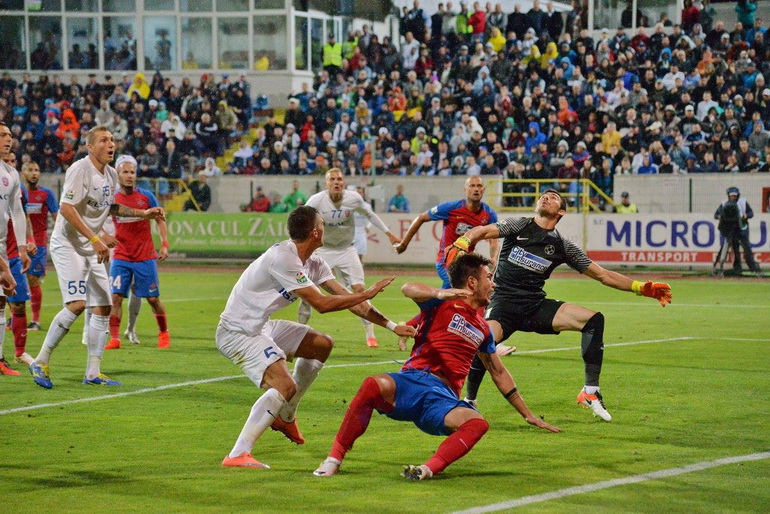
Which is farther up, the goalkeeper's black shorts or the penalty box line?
the goalkeeper's black shorts

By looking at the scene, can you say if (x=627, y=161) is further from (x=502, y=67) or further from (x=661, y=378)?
(x=661, y=378)

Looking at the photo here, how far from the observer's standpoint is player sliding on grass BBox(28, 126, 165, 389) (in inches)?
428

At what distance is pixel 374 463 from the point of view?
7.52 metres

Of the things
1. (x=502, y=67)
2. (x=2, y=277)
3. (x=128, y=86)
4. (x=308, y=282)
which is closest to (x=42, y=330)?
(x=2, y=277)

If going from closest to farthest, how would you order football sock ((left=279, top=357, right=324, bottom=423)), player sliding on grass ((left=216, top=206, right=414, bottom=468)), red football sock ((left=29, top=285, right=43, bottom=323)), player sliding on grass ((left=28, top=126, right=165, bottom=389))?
player sliding on grass ((left=216, top=206, right=414, bottom=468)) < football sock ((left=279, top=357, right=324, bottom=423)) < player sliding on grass ((left=28, top=126, right=165, bottom=389)) < red football sock ((left=29, top=285, right=43, bottom=323))

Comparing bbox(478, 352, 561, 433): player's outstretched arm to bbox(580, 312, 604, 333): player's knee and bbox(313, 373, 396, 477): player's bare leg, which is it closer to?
bbox(580, 312, 604, 333): player's knee

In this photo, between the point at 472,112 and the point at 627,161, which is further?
the point at 472,112

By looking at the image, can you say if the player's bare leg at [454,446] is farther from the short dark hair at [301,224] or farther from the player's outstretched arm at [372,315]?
the short dark hair at [301,224]

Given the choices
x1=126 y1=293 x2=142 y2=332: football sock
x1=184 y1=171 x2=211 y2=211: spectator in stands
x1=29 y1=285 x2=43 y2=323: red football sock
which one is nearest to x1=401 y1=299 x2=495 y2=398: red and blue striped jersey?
x1=126 y1=293 x2=142 y2=332: football sock

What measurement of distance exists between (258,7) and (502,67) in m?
11.7

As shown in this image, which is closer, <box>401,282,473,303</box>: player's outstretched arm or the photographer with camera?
<box>401,282,473,303</box>: player's outstretched arm

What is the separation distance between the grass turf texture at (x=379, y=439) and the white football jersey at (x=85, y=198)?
1.49 m

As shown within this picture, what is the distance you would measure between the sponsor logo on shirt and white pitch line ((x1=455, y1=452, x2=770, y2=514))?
9.31ft

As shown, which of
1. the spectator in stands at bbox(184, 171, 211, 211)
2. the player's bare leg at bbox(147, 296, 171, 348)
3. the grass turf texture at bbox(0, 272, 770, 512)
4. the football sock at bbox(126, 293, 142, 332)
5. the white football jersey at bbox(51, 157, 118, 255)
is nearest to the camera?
the grass turf texture at bbox(0, 272, 770, 512)
